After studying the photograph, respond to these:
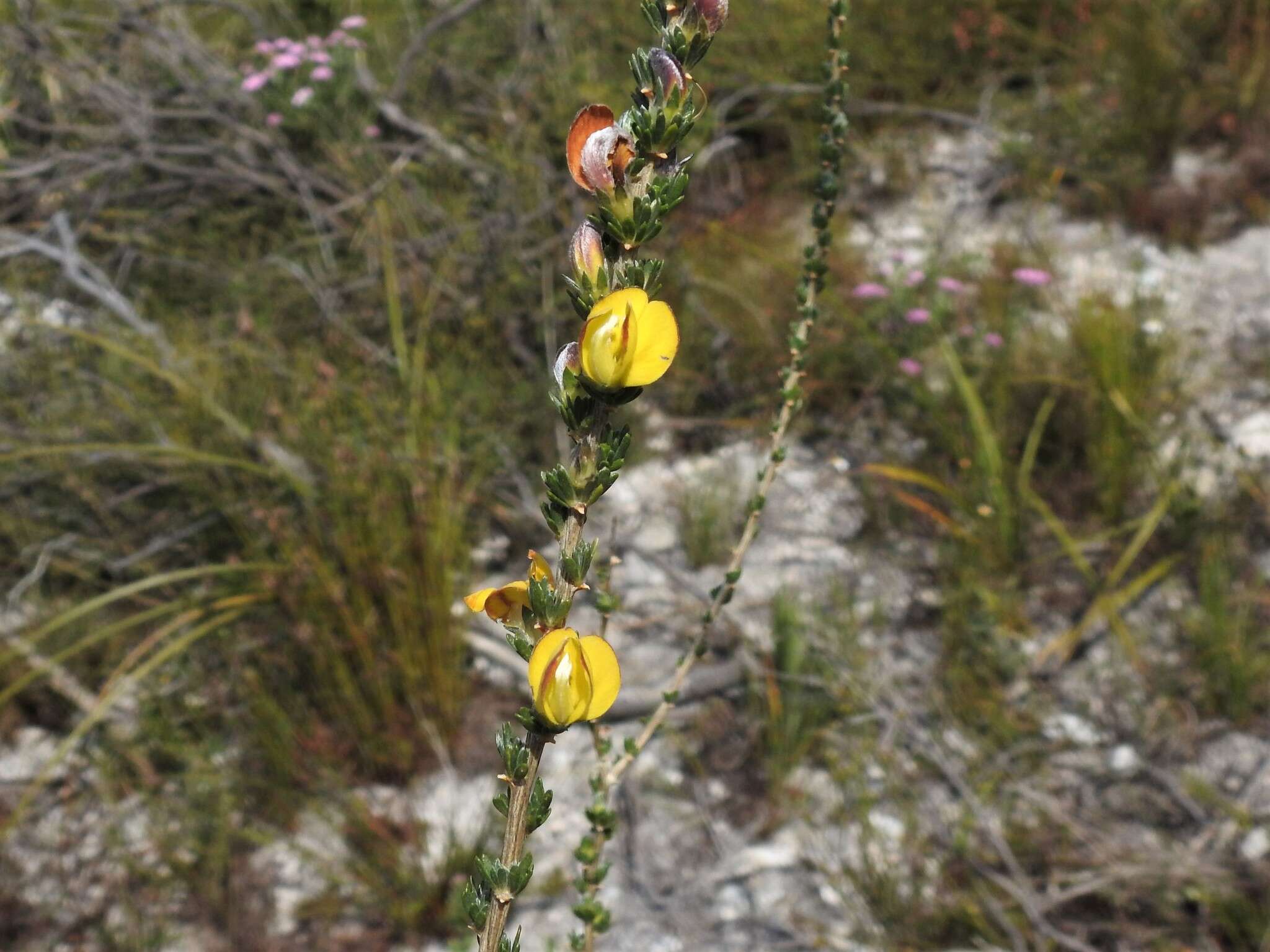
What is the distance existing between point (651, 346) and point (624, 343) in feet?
0.07

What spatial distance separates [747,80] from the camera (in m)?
4.14

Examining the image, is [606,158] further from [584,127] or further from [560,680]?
[560,680]

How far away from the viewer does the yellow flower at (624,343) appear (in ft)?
1.89

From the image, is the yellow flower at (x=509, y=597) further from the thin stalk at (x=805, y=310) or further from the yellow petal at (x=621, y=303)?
the thin stalk at (x=805, y=310)

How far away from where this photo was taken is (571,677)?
1.96 ft

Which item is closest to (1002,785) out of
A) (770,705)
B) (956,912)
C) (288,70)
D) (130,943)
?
(956,912)

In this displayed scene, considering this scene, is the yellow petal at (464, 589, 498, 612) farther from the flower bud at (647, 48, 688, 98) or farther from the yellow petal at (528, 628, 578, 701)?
the flower bud at (647, 48, 688, 98)

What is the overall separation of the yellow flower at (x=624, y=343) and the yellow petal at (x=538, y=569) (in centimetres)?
13

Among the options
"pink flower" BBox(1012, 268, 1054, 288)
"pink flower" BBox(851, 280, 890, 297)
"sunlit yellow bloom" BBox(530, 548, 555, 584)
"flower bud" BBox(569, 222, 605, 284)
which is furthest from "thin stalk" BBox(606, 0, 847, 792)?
"pink flower" BBox(1012, 268, 1054, 288)

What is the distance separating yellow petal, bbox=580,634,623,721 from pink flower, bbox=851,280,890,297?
2698 mm

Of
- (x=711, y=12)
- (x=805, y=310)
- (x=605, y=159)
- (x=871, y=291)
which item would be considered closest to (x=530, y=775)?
(x=605, y=159)

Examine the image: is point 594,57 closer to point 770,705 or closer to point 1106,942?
point 770,705

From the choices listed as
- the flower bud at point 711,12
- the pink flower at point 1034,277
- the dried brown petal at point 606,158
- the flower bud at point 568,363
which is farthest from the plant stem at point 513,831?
the pink flower at point 1034,277

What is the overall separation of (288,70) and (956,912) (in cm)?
367
